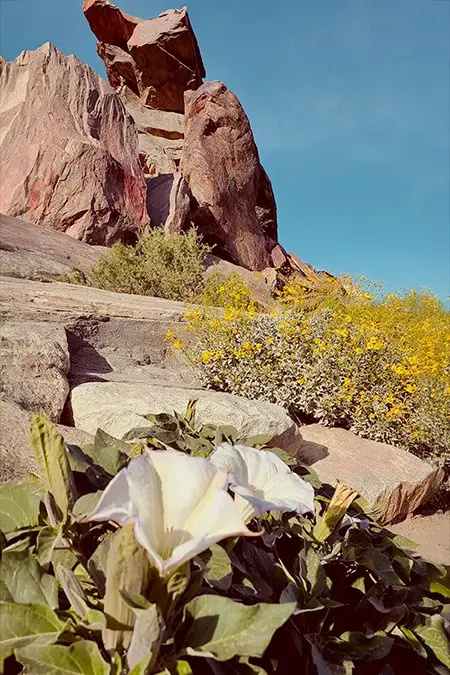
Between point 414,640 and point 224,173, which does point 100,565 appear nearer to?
point 414,640

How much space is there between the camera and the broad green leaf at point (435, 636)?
105cm

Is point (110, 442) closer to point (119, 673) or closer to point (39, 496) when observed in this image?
point (39, 496)

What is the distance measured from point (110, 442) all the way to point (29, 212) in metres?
11.1

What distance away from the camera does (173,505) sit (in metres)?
0.57

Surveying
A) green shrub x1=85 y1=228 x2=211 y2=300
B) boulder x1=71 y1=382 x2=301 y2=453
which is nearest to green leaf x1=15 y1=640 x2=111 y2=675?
boulder x1=71 y1=382 x2=301 y2=453

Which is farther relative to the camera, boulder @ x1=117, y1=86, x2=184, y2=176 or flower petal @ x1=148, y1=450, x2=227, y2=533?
boulder @ x1=117, y1=86, x2=184, y2=176

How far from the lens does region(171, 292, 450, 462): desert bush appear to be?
4.07 metres

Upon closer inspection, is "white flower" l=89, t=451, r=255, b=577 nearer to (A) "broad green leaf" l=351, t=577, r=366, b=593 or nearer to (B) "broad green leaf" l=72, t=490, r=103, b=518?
(B) "broad green leaf" l=72, t=490, r=103, b=518

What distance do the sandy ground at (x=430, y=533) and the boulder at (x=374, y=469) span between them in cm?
9

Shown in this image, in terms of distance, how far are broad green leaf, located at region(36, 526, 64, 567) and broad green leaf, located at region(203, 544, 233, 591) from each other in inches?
9.0

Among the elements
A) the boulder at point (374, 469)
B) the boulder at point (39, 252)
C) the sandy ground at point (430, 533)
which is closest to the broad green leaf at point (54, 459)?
the boulder at point (374, 469)

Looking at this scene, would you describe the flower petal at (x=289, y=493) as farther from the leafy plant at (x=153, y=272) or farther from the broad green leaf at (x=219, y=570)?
the leafy plant at (x=153, y=272)

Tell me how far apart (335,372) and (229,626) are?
12.1 feet

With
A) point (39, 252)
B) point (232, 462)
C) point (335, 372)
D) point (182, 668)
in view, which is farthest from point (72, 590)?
point (39, 252)
